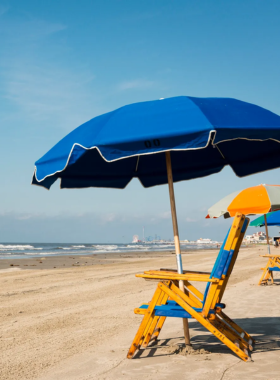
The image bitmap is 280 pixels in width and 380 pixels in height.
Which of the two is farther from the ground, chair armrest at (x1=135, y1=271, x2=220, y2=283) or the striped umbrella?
the striped umbrella

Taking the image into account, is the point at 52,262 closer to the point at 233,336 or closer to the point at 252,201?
the point at 252,201

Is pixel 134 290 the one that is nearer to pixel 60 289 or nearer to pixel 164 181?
pixel 60 289

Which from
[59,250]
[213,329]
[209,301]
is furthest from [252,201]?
[59,250]

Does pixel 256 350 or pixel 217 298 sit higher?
pixel 217 298

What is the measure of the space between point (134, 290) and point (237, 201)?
10.6ft

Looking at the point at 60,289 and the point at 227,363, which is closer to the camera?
the point at 227,363

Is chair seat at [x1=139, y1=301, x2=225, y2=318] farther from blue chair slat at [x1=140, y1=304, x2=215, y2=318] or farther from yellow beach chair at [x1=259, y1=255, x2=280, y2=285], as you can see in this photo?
yellow beach chair at [x1=259, y1=255, x2=280, y2=285]

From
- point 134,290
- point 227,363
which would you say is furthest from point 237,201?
point 227,363

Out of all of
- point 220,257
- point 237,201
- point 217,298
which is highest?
point 237,201

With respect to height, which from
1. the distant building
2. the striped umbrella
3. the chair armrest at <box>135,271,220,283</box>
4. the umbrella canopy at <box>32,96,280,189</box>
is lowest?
the distant building

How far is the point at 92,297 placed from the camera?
8.41 m

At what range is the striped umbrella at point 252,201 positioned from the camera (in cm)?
760

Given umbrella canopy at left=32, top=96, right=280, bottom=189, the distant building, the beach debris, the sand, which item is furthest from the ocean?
the distant building

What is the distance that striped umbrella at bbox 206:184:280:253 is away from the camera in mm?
7598
